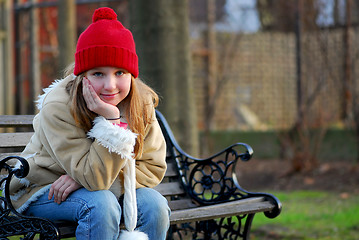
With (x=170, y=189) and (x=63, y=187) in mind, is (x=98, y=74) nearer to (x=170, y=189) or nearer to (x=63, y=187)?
(x=63, y=187)

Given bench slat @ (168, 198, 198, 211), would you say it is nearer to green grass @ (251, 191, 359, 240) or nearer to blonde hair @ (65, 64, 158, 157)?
blonde hair @ (65, 64, 158, 157)

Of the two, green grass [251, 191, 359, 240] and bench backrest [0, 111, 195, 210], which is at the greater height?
bench backrest [0, 111, 195, 210]

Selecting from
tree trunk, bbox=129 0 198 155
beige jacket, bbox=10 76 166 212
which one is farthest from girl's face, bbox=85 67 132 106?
tree trunk, bbox=129 0 198 155

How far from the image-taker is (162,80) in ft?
14.4

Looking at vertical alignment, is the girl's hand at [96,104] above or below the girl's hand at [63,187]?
above

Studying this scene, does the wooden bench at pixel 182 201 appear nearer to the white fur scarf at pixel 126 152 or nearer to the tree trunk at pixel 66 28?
the white fur scarf at pixel 126 152

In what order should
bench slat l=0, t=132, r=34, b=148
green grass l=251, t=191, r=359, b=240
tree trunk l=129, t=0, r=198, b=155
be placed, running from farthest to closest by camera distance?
green grass l=251, t=191, r=359, b=240 < tree trunk l=129, t=0, r=198, b=155 < bench slat l=0, t=132, r=34, b=148

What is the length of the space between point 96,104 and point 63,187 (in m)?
0.39

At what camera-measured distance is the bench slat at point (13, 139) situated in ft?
10.1

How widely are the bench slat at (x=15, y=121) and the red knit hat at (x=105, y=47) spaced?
2.72 feet

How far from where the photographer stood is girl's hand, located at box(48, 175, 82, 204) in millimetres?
2379

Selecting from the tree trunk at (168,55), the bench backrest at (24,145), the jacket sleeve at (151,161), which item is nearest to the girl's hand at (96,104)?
the jacket sleeve at (151,161)

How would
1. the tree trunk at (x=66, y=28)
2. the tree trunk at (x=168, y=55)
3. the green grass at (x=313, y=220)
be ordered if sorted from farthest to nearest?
the tree trunk at (x=66, y=28) < the green grass at (x=313, y=220) < the tree trunk at (x=168, y=55)

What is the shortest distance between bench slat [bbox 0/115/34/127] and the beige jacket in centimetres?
54
